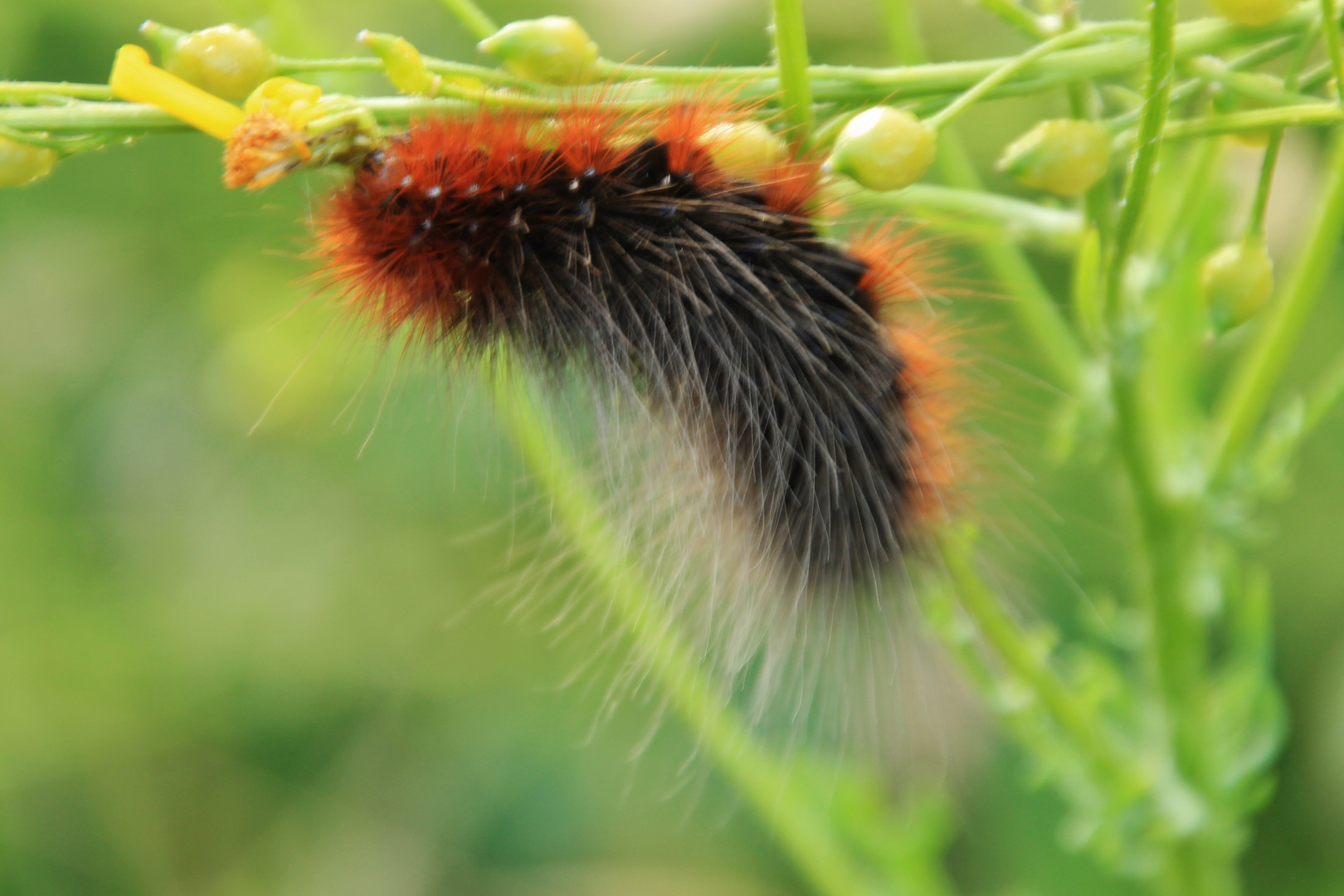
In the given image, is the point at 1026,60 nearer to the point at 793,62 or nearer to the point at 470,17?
the point at 793,62

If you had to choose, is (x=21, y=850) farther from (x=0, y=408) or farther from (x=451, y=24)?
(x=451, y=24)

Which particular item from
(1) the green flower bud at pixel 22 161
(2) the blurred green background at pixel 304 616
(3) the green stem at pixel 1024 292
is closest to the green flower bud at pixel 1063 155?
(3) the green stem at pixel 1024 292

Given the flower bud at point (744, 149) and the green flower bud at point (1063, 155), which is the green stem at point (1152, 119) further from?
the flower bud at point (744, 149)

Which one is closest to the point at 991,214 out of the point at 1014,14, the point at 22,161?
the point at 1014,14

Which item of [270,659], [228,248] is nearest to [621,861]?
[270,659]

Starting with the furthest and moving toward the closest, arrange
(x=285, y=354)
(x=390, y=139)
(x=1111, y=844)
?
(x=285, y=354)
(x=1111, y=844)
(x=390, y=139)

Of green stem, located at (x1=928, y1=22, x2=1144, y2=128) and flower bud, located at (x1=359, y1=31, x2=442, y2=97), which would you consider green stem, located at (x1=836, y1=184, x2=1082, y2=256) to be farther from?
flower bud, located at (x1=359, y1=31, x2=442, y2=97)
